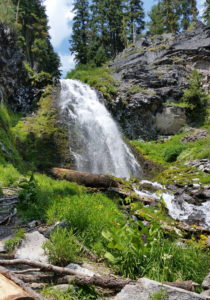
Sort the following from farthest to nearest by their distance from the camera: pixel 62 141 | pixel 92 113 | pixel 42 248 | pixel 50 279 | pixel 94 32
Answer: pixel 94 32, pixel 92 113, pixel 62 141, pixel 42 248, pixel 50 279

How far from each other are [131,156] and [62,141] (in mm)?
4464

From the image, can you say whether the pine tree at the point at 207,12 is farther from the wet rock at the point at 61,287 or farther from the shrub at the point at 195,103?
the wet rock at the point at 61,287

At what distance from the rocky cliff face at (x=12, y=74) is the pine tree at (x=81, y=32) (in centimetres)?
2017

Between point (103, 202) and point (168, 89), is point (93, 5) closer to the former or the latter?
point (168, 89)

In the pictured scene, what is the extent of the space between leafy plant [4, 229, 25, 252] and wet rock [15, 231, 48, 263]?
0.06 meters

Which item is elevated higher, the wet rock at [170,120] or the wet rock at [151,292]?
the wet rock at [170,120]

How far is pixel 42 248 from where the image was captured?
3512 mm

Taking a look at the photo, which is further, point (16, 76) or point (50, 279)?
point (16, 76)

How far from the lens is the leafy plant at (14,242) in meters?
3.62

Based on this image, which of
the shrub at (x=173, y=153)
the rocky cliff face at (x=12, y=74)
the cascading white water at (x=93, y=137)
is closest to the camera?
the cascading white water at (x=93, y=137)

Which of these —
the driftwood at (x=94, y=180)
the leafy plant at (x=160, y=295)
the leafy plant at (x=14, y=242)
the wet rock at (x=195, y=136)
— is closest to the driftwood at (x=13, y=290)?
the leafy plant at (x=160, y=295)

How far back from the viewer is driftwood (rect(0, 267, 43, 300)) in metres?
2.13

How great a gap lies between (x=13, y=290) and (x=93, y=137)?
14.2 meters

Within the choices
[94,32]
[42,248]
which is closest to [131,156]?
[42,248]
